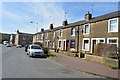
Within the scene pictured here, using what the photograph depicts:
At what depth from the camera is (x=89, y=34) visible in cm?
2044

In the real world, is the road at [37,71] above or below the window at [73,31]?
below

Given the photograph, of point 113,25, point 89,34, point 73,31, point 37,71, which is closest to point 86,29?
point 89,34

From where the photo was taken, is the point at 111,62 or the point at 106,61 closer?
the point at 111,62

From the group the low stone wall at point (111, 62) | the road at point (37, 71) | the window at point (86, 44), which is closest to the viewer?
the road at point (37, 71)

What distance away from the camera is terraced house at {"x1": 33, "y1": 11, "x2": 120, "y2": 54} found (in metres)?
16.8

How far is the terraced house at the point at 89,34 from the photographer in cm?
1678

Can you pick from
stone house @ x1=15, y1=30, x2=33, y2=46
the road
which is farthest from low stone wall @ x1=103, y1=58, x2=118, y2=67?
stone house @ x1=15, y1=30, x2=33, y2=46

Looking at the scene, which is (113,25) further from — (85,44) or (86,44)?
(85,44)

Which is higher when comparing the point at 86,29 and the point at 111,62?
the point at 86,29

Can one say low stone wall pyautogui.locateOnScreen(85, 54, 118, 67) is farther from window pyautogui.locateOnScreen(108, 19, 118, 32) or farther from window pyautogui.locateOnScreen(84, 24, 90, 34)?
window pyautogui.locateOnScreen(84, 24, 90, 34)

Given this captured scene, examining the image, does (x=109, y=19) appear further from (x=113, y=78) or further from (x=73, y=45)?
(x=113, y=78)

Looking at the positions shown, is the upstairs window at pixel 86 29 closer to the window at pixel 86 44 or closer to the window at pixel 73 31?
the window at pixel 86 44

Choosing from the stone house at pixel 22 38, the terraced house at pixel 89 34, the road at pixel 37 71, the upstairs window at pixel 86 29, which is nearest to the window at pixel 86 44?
the terraced house at pixel 89 34

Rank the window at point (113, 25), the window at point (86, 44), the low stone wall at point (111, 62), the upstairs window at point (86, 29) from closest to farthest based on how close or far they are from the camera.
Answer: the low stone wall at point (111, 62) → the window at point (113, 25) → the window at point (86, 44) → the upstairs window at point (86, 29)
